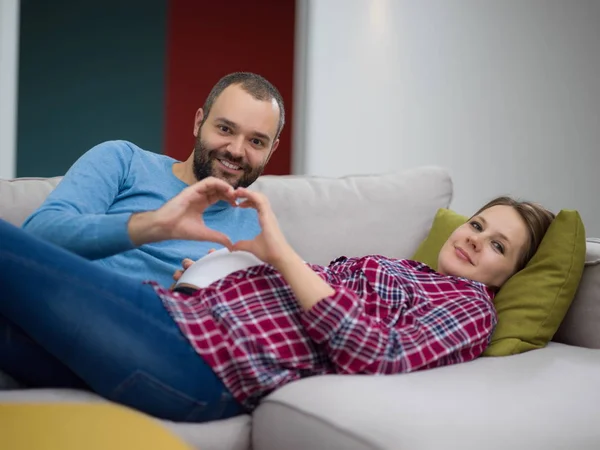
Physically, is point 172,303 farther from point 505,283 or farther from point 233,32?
point 233,32

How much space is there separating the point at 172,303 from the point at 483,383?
58 cm

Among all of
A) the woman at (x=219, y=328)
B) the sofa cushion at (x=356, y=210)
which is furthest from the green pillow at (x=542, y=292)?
the sofa cushion at (x=356, y=210)

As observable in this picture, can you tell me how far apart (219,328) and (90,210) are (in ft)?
1.54

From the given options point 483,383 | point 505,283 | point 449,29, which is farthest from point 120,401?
point 449,29

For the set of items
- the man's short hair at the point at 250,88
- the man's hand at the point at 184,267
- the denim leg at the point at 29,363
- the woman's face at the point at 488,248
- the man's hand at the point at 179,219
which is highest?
the man's short hair at the point at 250,88

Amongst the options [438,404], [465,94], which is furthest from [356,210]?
[465,94]

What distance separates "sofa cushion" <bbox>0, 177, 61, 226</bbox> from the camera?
6.23 feet

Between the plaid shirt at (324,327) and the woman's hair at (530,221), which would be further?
the woman's hair at (530,221)

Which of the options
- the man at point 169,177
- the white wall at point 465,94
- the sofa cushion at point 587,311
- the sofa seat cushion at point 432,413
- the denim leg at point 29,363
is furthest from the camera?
the white wall at point 465,94

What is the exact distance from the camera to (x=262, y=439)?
1.46 meters

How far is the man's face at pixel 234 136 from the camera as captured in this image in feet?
6.61

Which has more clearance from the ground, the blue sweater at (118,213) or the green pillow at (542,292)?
the blue sweater at (118,213)

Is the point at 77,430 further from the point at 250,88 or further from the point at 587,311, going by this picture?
the point at 587,311

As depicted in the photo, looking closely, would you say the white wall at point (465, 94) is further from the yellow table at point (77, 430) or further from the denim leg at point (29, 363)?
the yellow table at point (77, 430)
